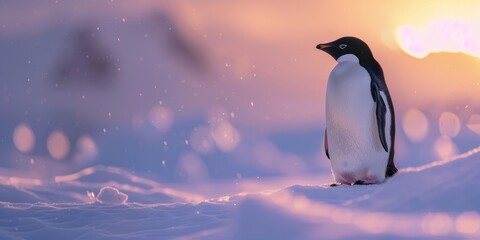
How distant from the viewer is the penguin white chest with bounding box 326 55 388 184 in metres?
7.51

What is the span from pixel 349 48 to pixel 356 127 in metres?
1.02

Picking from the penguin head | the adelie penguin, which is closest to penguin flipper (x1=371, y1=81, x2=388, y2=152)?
the adelie penguin

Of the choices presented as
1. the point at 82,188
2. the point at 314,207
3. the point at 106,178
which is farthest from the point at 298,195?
the point at 106,178

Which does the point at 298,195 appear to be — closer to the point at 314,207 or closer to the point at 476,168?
the point at 314,207

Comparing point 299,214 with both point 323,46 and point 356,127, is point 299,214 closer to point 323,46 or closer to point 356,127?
point 356,127

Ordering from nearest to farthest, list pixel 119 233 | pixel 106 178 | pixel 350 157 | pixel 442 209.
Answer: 1. pixel 442 209
2. pixel 119 233
3. pixel 350 157
4. pixel 106 178

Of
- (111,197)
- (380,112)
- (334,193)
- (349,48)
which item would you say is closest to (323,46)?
(349,48)

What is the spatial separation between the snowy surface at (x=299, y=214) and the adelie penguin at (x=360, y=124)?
2.79 feet

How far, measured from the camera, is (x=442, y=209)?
4.98m

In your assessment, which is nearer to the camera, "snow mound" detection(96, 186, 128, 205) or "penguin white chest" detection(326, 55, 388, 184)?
"penguin white chest" detection(326, 55, 388, 184)

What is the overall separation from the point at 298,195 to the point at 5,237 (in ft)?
9.56

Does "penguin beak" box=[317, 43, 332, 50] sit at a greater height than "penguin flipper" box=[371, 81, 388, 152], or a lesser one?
greater

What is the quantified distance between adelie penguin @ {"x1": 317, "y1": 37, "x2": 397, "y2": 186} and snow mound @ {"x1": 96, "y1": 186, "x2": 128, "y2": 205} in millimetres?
2559

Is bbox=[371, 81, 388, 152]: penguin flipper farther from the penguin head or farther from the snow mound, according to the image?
the snow mound
